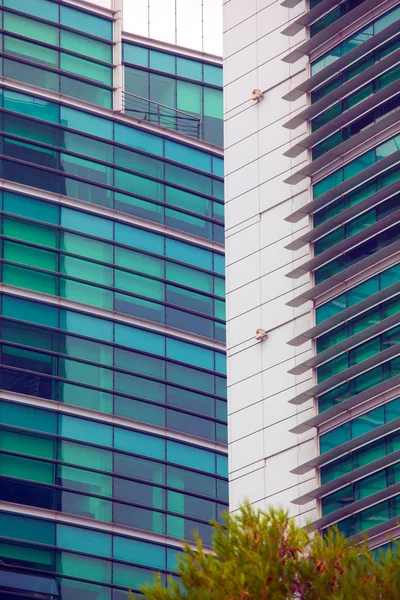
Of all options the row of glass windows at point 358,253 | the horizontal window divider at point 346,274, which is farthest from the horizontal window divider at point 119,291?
the row of glass windows at point 358,253

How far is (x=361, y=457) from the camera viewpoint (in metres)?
51.0

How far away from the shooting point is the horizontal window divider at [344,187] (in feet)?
172

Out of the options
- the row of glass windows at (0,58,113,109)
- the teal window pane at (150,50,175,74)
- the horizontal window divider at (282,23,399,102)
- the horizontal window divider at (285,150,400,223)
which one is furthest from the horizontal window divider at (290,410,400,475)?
the teal window pane at (150,50,175,74)

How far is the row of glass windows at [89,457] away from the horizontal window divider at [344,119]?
25.1 metres

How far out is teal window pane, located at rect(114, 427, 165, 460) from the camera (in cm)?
8038

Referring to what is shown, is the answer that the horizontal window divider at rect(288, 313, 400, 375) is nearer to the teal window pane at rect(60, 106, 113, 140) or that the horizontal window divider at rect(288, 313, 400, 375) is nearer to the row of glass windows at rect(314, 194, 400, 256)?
the row of glass windows at rect(314, 194, 400, 256)

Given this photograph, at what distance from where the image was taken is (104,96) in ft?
279

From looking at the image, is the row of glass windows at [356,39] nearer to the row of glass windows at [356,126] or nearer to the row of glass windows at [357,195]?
the row of glass windows at [356,126]

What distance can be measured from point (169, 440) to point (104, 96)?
53.0 ft

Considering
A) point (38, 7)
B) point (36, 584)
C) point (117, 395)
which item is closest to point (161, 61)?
point (38, 7)

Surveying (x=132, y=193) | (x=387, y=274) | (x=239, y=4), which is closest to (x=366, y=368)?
(x=387, y=274)

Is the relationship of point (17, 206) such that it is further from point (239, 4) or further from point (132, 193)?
point (239, 4)

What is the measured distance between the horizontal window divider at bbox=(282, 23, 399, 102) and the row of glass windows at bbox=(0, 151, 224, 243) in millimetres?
26257

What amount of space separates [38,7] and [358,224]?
34.5 m
